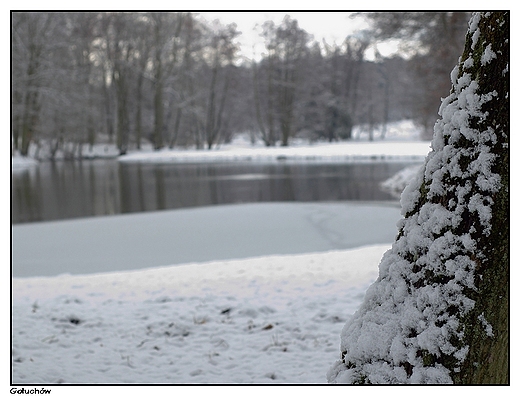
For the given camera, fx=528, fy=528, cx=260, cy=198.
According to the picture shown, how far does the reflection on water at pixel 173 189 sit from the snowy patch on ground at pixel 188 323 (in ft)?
21.2

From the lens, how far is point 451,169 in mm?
1657

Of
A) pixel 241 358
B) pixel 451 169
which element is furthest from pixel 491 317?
pixel 241 358

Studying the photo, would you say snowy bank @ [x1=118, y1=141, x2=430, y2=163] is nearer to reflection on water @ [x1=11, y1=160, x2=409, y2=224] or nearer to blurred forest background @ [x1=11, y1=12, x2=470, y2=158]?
blurred forest background @ [x1=11, y1=12, x2=470, y2=158]

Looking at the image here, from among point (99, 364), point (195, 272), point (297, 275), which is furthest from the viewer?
point (195, 272)

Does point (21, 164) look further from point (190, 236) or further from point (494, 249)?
point (494, 249)

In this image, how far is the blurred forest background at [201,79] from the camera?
1884cm

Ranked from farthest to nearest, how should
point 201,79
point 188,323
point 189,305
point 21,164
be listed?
point 201,79 → point 21,164 → point 189,305 → point 188,323

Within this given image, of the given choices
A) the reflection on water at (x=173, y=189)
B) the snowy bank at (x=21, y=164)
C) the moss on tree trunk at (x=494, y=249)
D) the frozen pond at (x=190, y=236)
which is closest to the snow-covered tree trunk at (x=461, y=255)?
the moss on tree trunk at (x=494, y=249)

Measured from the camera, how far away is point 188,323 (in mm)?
4223

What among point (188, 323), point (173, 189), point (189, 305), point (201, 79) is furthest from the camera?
point (201, 79)

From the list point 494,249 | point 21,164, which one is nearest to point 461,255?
point 494,249

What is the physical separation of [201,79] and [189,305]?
37.0 metres
